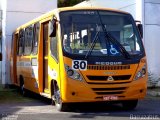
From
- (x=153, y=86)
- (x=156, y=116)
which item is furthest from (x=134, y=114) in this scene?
(x=153, y=86)

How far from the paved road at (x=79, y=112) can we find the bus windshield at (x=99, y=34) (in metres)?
1.62

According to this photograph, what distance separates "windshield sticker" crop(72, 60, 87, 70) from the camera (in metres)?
11.8

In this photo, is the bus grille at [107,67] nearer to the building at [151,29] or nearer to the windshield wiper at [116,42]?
the windshield wiper at [116,42]

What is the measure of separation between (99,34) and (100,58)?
81 cm

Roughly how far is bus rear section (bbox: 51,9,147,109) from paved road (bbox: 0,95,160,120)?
1.35ft

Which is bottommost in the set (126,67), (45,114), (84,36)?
(45,114)

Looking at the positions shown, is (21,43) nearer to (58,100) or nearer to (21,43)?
(21,43)

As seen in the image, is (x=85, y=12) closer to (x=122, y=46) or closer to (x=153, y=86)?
(x=122, y=46)

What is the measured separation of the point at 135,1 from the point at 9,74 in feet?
22.6

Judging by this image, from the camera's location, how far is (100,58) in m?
12.0

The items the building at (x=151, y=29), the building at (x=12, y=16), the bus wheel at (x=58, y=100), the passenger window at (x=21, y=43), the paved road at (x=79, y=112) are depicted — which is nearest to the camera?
the paved road at (x=79, y=112)

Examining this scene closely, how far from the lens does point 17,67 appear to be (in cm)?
1911

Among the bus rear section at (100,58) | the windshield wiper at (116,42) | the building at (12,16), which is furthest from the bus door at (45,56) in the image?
the building at (12,16)

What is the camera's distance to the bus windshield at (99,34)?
12.2 meters
